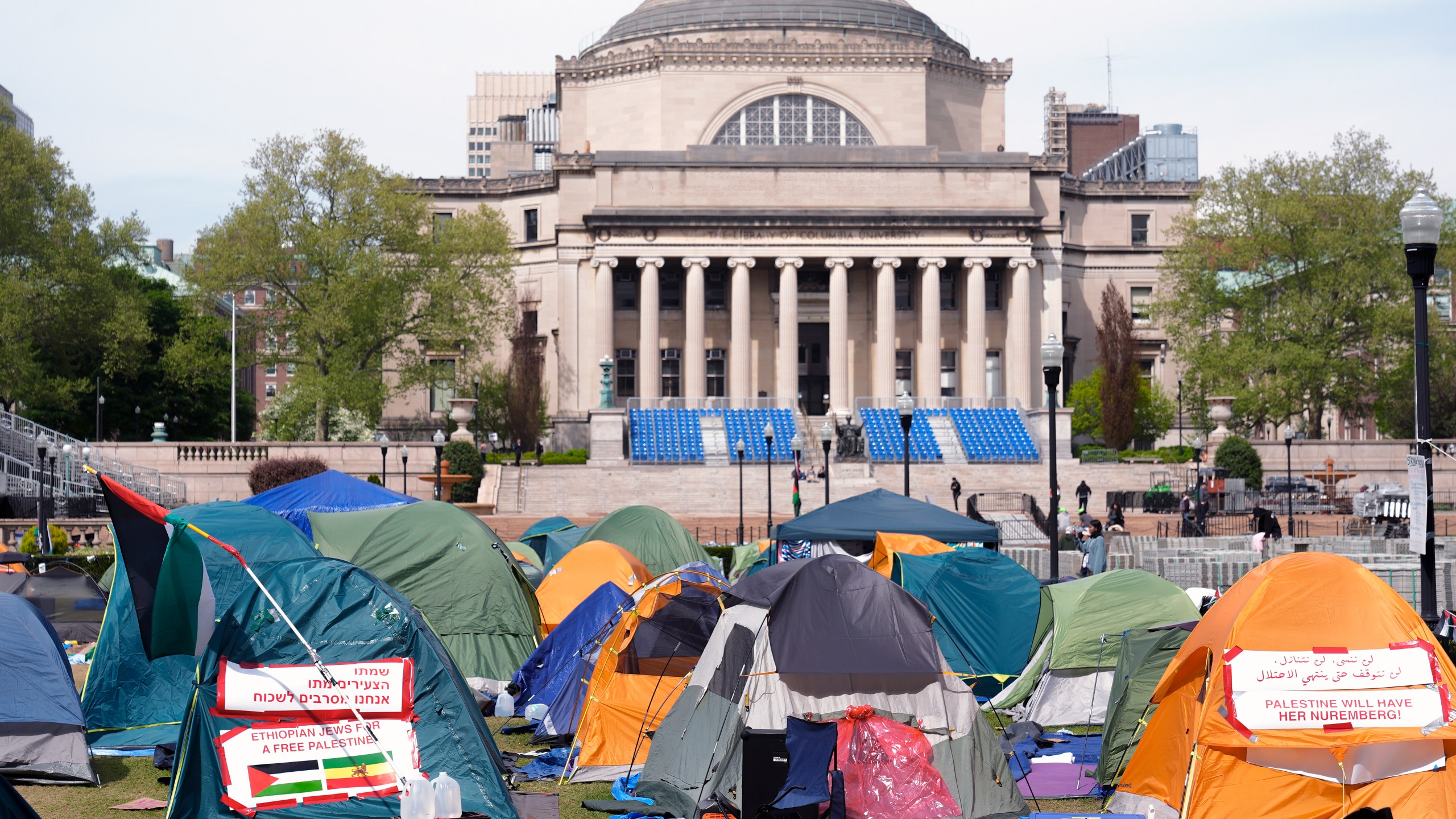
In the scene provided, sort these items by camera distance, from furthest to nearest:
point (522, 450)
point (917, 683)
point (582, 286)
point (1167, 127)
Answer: point (1167, 127) → point (582, 286) → point (522, 450) → point (917, 683)

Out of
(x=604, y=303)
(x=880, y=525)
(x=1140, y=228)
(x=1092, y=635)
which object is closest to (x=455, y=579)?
(x=1092, y=635)

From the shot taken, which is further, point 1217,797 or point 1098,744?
point 1098,744

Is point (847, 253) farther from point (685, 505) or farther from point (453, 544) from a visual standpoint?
point (453, 544)

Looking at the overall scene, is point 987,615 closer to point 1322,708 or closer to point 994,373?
point 1322,708

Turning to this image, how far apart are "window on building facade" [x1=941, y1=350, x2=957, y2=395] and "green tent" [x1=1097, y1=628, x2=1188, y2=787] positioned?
55.2 metres

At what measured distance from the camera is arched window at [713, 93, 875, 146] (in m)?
70.0

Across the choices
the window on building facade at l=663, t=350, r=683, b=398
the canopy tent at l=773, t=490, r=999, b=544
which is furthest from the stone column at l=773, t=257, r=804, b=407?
the canopy tent at l=773, t=490, r=999, b=544

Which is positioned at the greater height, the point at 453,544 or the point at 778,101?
the point at 778,101

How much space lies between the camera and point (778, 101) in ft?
231

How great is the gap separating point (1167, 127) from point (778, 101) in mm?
44616

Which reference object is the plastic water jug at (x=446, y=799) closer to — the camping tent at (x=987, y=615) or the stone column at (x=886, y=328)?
the camping tent at (x=987, y=615)

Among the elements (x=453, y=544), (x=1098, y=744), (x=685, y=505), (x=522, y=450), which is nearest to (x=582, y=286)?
(x=522, y=450)

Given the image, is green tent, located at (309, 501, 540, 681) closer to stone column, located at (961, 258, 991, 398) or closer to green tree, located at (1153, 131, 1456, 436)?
green tree, located at (1153, 131, 1456, 436)

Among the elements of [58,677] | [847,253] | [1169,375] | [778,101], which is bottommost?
[58,677]
